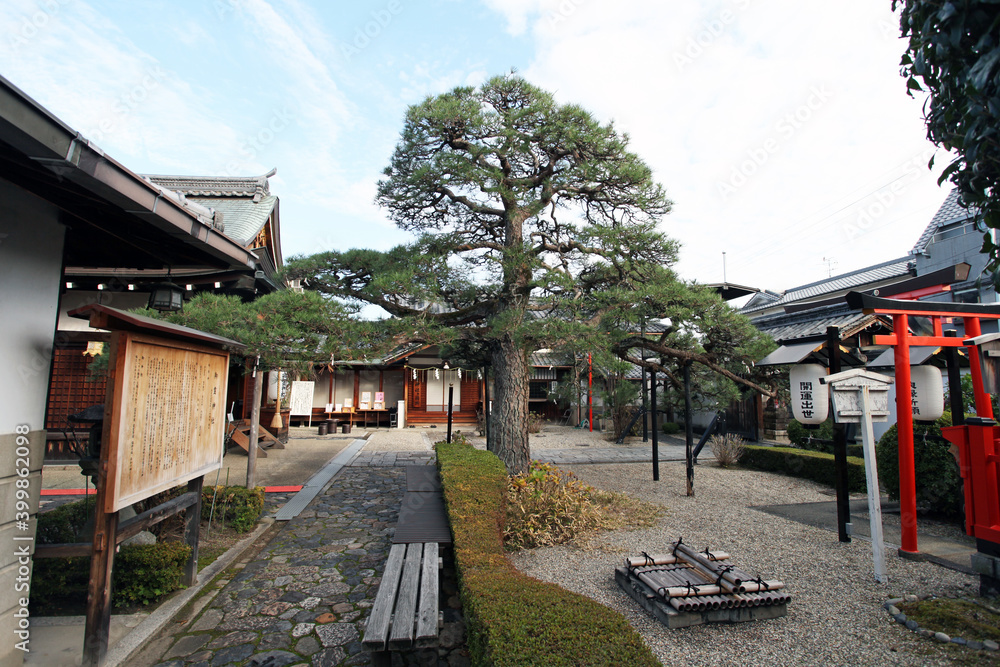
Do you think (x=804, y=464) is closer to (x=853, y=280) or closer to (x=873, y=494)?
(x=873, y=494)

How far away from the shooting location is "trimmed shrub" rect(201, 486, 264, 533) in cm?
605

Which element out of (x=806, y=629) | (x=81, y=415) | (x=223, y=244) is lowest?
(x=806, y=629)

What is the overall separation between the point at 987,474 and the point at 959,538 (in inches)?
79.4

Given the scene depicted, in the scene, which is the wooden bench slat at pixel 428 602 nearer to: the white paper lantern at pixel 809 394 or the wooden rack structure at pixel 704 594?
the wooden rack structure at pixel 704 594

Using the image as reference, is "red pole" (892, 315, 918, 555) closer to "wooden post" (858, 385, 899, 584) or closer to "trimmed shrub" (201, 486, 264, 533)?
"wooden post" (858, 385, 899, 584)

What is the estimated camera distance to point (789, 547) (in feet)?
17.9

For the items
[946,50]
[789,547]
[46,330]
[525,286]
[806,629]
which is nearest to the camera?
[946,50]

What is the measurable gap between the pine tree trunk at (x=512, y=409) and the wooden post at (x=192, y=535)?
4.19 m

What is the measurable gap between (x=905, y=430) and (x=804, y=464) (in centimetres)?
547

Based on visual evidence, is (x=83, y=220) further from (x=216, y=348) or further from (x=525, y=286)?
(x=525, y=286)

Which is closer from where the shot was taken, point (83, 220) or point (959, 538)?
point (83, 220)

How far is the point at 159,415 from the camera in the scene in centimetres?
369

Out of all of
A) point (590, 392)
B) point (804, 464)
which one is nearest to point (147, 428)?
point (804, 464)

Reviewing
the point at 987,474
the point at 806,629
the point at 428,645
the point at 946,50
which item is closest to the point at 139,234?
the point at 428,645
